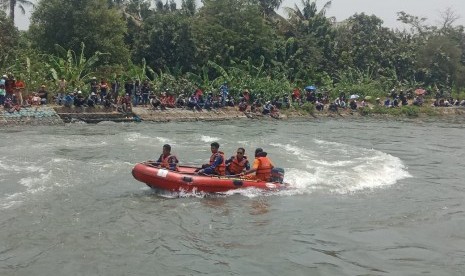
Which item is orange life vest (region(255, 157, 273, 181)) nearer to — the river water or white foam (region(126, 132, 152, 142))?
the river water

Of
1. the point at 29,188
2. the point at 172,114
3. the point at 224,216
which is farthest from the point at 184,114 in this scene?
the point at 224,216

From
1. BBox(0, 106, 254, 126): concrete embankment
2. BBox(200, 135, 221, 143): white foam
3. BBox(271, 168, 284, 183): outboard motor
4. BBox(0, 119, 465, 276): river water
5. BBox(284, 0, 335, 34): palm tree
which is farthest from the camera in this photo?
BBox(284, 0, 335, 34): palm tree

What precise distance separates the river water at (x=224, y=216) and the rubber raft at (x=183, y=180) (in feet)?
0.71

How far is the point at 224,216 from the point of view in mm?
12516

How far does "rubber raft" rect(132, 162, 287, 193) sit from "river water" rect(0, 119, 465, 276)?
216mm

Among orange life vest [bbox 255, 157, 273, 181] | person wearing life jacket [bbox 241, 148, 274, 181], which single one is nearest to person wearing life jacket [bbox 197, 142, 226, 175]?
person wearing life jacket [bbox 241, 148, 274, 181]

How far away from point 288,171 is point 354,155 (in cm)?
488

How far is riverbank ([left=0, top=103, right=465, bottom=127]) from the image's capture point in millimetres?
24922

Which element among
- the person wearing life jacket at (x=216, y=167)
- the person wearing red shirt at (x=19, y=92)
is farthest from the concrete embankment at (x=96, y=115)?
the person wearing life jacket at (x=216, y=167)

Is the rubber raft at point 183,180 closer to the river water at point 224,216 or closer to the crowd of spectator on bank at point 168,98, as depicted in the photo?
the river water at point 224,216

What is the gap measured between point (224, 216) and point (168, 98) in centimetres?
1913

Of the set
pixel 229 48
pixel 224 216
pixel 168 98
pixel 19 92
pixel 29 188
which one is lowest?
pixel 224 216

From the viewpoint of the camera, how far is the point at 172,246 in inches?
415

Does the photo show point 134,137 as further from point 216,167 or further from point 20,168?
point 216,167
